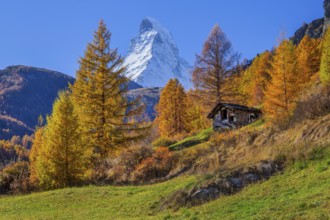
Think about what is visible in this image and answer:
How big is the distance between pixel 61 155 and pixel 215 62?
73.9 ft

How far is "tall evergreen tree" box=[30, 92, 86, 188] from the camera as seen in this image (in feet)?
83.8

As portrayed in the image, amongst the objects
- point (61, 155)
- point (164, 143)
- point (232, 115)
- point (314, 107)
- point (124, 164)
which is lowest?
point (124, 164)

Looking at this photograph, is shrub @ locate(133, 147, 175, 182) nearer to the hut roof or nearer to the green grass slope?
the green grass slope

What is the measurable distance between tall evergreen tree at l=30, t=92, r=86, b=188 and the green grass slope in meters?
5.09

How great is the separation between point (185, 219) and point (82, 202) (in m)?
8.26

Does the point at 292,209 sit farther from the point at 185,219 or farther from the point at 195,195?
the point at 195,195

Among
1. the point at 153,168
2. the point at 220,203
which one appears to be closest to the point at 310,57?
the point at 153,168

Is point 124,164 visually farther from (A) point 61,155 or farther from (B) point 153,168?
(A) point 61,155

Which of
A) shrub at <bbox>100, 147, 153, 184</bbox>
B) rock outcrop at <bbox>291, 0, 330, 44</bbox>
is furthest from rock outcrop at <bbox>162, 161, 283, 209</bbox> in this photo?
rock outcrop at <bbox>291, 0, 330, 44</bbox>

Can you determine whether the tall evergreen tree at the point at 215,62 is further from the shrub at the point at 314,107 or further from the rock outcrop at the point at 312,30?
the rock outcrop at the point at 312,30

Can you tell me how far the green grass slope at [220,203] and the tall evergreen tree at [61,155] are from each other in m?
5.09

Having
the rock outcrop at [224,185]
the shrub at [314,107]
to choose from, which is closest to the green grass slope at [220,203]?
the rock outcrop at [224,185]

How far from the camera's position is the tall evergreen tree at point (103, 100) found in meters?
31.0

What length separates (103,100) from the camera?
105 ft
